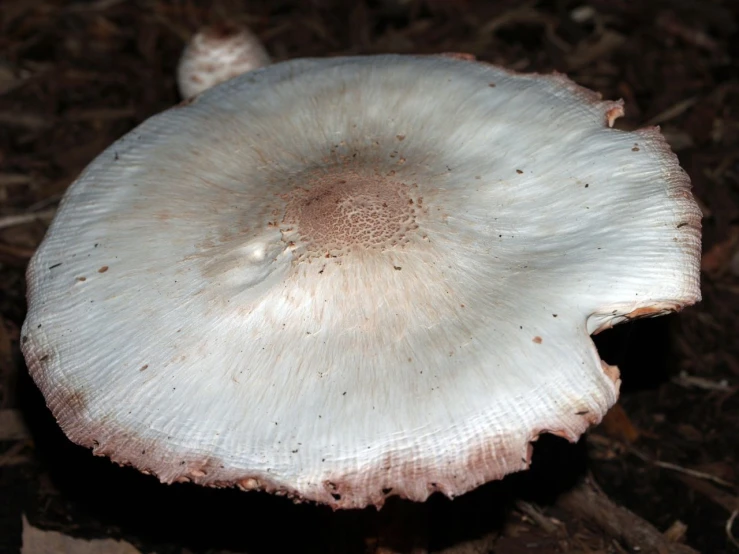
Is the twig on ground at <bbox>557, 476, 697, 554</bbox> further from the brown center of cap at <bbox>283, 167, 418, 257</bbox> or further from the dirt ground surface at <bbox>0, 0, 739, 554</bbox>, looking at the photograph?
the brown center of cap at <bbox>283, 167, 418, 257</bbox>

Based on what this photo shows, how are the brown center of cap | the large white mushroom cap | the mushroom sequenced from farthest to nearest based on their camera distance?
the mushroom, the brown center of cap, the large white mushroom cap

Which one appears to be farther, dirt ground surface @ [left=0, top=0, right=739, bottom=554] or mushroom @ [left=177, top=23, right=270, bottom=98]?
mushroom @ [left=177, top=23, right=270, bottom=98]

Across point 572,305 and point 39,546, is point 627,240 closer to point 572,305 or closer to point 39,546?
point 572,305

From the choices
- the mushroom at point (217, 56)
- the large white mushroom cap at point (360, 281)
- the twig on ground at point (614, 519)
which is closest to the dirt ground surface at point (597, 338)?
the twig on ground at point (614, 519)

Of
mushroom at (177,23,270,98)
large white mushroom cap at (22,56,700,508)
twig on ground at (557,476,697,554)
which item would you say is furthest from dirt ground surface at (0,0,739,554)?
large white mushroom cap at (22,56,700,508)

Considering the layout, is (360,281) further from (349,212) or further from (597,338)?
(597,338)

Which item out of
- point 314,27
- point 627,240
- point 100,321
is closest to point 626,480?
point 627,240

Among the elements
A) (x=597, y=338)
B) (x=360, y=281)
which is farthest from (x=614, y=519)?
(x=360, y=281)
